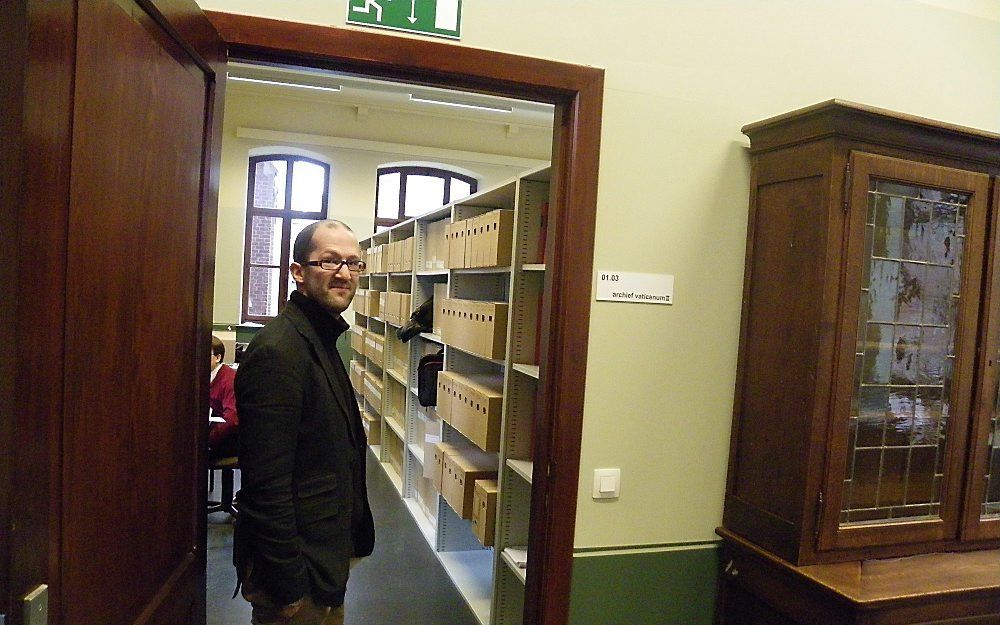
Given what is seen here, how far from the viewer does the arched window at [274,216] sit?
7.81m

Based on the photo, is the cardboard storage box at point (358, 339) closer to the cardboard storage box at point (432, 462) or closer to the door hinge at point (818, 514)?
the cardboard storage box at point (432, 462)

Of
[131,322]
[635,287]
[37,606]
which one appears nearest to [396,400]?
[635,287]

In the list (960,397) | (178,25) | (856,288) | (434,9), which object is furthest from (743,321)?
(178,25)

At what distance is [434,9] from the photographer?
1673mm

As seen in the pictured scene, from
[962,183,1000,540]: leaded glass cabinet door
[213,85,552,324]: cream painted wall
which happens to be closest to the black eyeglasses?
[962,183,1000,540]: leaded glass cabinet door

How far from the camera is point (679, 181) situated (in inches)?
75.9

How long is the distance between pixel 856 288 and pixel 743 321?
1.15 feet

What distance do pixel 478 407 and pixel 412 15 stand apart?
1735mm

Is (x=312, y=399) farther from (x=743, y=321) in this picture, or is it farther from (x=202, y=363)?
(x=743, y=321)

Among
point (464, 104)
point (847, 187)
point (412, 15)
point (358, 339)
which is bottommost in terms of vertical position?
point (358, 339)

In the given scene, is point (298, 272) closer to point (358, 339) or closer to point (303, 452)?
point (303, 452)

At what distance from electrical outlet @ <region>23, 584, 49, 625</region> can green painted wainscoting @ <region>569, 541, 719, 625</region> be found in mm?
1343

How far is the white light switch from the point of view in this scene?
189 centimetres

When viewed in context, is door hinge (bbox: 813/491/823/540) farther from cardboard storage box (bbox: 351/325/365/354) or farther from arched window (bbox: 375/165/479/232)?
arched window (bbox: 375/165/479/232)
